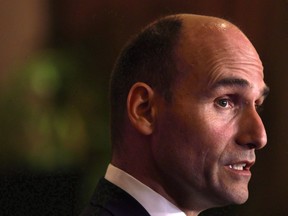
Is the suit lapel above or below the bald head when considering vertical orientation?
below

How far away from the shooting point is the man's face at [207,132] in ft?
3.11

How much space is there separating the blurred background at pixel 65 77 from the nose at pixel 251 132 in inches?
31.8

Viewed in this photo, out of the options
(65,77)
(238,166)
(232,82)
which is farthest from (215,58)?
(65,77)

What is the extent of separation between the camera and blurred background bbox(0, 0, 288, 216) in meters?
1.79

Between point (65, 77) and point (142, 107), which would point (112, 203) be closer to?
point (142, 107)

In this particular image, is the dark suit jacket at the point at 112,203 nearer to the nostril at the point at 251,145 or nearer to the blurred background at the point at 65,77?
the nostril at the point at 251,145

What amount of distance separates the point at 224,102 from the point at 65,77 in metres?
0.95

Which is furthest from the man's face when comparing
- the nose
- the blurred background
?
the blurred background

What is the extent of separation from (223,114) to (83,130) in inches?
36.9

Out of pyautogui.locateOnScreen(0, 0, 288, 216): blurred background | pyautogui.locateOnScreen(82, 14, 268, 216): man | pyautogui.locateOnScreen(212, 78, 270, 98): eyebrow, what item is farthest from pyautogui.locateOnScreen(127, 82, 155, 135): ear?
pyautogui.locateOnScreen(0, 0, 288, 216): blurred background

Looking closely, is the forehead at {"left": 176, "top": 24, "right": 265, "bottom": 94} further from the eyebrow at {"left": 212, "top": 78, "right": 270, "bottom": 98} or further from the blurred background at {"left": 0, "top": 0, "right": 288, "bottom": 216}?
the blurred background at {"left": 0, "top": 0, "right": 288, "bottom": 216}

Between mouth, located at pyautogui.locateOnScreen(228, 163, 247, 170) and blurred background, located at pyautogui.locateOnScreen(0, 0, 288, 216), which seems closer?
mouth, located at pyautogui.locateOnScreen(228, 163, 247, 170)

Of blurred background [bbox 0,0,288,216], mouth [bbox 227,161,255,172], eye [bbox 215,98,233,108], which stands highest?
eye [bbox 215,98,233,108]

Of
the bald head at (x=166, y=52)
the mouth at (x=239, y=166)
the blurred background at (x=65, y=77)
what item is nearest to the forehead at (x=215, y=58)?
the bald head at (x=166, y=52)
